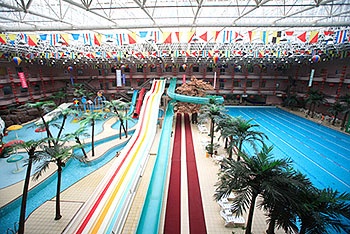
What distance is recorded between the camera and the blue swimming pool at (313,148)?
10351 millimetres

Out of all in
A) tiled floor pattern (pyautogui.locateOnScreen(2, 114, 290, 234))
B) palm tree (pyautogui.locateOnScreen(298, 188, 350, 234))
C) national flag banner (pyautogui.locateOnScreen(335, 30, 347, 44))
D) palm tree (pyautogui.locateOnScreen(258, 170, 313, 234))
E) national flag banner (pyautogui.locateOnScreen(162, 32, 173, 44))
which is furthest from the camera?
national flag banner (pyautogui.locateOnScreen(162, 32, 173, 44))

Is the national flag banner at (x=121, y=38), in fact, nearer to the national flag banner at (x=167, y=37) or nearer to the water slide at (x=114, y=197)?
the national flag banner at (x=167, y=37)

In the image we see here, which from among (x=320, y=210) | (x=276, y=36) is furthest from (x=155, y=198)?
(x=276, y=36)

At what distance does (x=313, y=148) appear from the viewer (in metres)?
13.9

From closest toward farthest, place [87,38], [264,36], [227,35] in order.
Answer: [264,36], [87,38], [227,35]

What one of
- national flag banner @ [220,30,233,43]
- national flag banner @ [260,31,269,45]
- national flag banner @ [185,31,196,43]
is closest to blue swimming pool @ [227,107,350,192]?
national flag banner @ [260,31,269,45]

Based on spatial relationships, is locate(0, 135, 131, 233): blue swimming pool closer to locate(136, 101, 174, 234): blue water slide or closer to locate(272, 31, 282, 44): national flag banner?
locate(136, 101, 174, 234): blue water slide

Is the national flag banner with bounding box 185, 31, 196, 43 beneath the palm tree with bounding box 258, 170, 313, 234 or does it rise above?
above

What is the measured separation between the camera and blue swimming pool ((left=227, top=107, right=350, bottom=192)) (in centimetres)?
1035

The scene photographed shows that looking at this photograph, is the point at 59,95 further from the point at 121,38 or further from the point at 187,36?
the point at 187,36

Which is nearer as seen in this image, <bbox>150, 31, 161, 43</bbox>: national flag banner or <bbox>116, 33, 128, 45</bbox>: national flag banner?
<bbox>150, 31, 161, 43</bbox>: national flag banner

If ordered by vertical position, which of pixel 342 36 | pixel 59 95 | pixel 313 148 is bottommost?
pixel 313 148

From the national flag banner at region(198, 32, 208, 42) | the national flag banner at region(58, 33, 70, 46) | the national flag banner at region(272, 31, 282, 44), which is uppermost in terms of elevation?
the national flag banner at region(272, 31, 282, 44)

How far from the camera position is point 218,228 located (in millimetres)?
6551
